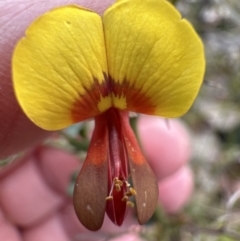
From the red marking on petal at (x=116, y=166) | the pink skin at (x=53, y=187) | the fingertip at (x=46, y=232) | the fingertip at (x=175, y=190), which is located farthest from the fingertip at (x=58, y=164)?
the red marking on petal at (x=116, y=166)

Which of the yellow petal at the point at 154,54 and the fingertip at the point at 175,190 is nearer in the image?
the yellow petal at the point at 154,54

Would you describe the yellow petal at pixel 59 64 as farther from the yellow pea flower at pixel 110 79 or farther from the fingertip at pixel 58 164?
the fingertip at pixel 58 164

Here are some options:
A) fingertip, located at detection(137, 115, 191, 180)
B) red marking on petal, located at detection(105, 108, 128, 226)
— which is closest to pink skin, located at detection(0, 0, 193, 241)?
fingertip, located at detection(137, 115, 191, 180)

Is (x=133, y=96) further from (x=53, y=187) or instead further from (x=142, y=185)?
(x=53, y=187)

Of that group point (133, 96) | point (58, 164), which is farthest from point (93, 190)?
point (58, 164)

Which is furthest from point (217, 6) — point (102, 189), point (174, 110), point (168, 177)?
point (102, 189)

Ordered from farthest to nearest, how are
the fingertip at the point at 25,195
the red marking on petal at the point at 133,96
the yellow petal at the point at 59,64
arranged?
the fingertip at the point at 25,195 → the red marking on petal at the point at 133,96 → the yellow petal at the point at 59,64
